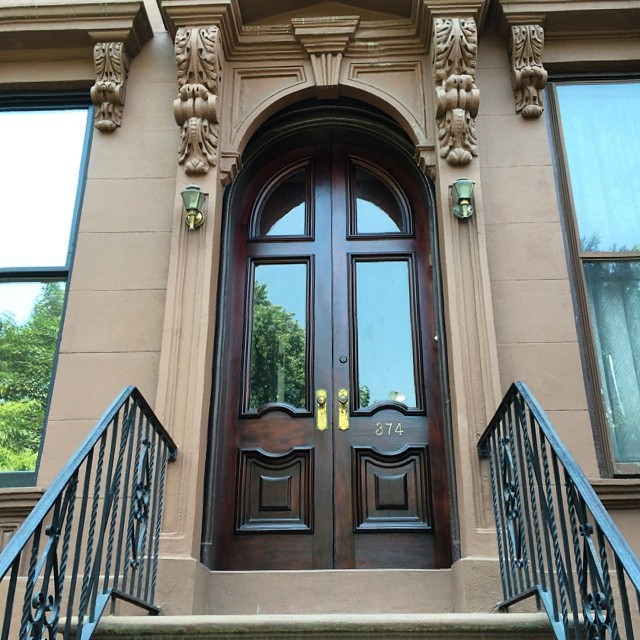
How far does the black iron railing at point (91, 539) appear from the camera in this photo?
2357mm

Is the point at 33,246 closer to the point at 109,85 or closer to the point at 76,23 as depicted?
the point at 109,85

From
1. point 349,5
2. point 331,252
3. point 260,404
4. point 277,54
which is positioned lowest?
point 260,404

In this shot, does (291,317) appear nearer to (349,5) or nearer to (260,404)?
(260,404)

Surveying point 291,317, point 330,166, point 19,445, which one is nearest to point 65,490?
point 19,445

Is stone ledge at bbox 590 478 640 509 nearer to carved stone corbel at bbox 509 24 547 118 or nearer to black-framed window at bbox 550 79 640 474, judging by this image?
black-framed window at bbox 550 79 640 474

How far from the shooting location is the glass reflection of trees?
4867 millimetres

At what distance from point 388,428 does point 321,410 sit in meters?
0.46

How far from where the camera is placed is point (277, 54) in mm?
5316

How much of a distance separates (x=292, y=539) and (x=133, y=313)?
1776 millimetres

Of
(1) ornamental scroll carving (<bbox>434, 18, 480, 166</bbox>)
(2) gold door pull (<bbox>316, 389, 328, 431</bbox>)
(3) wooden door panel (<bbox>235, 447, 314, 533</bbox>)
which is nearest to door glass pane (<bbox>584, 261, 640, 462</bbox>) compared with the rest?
(1) ornamental scroll carving (<bbox>434, 18, 480, 166</bbox>)

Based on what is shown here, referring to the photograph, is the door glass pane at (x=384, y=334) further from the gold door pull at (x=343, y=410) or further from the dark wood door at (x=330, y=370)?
the gold door pull at (x=343, y=410)

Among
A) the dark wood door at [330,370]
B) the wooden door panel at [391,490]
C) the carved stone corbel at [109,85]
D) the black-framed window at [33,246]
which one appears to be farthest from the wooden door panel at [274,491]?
the carved stone corbel at [109,85]

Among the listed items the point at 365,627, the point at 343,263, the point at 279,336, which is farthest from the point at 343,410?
the point at 365,627

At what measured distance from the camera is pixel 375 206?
546 centimetres
